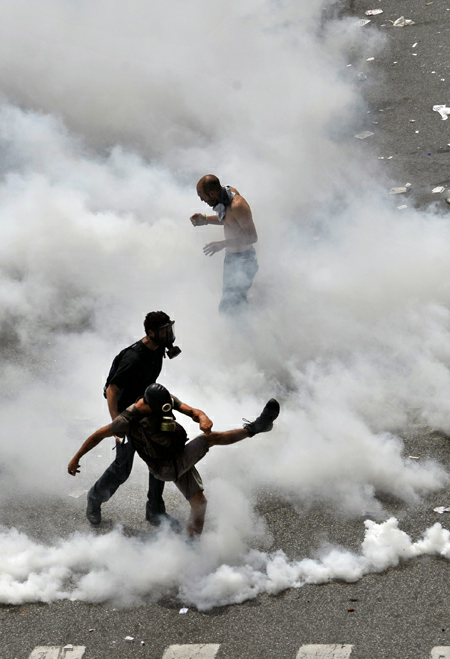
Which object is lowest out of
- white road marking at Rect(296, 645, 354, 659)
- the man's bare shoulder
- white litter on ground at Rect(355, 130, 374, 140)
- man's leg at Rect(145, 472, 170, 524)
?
white road marking at Rect(296, 645, 354, 659)

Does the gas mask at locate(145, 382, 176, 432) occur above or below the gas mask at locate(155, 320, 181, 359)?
below

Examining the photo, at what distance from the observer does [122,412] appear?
3.80 metres

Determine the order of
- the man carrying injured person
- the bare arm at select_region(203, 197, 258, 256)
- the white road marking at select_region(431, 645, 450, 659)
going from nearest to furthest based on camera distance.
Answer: the white road marking at select_region(431, 645, 450, 659)
the man carrying injured person
the bare arm at select_region(203, 197, 258, 256)

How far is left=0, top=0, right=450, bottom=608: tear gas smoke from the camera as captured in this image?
446cm

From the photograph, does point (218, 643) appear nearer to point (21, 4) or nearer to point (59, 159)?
point (59, 159)

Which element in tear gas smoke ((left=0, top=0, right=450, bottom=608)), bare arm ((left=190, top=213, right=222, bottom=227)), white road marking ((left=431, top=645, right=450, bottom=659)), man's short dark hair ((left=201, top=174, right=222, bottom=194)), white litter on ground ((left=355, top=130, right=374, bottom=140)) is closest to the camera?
white road marking ((left=431, top=645, right=450, bottom=659))

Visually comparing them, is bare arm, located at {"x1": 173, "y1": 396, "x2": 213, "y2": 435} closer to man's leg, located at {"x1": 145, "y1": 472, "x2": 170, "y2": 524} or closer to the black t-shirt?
the black t-shirt

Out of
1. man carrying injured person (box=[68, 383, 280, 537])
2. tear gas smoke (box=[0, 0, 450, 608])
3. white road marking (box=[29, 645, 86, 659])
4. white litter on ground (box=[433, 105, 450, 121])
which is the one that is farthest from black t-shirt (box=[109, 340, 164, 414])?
white litter on ground (box=[433, 105, 450, 121])

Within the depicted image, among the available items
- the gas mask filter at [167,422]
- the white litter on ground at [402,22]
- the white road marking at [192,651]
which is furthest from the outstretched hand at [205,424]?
the white litter on ground at [402,22]

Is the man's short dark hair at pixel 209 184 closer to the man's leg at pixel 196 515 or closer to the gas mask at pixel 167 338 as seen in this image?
the gas mask at pixel 167 338

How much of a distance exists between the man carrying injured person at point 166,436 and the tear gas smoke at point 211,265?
1.44ft

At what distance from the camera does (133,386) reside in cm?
408

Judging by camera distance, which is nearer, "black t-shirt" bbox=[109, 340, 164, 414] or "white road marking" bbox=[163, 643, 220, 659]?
"white road marking" bbox=[163, 643, 220, 659]

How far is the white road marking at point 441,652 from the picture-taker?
10.7ft
